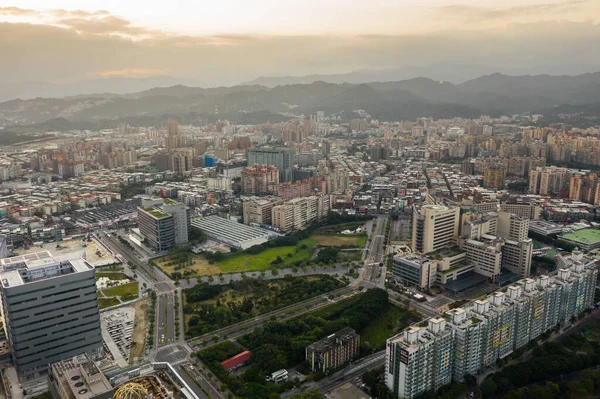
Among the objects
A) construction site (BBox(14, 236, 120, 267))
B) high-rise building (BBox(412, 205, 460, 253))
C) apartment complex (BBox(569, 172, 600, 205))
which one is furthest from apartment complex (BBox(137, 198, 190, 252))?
apartment complex (BBox(569, 172, 600, 205))

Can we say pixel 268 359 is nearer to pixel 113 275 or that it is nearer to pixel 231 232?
pixel 113 275

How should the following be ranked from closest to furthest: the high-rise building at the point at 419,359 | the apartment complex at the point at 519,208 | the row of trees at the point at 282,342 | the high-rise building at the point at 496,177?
the high-rise building at the point at 419,359 → the row of trees at the point at 282,342 → the apartment complex at the point at 519,208 → the high-rise building at the point at 496,177

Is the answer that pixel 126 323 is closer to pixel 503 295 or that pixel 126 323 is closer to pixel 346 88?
pixel 503 295

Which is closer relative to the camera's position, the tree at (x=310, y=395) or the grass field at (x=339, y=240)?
the tree at (x=310, y=395)

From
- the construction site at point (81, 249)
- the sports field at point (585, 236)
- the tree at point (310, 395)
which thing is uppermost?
the sports field at point (585, 236)

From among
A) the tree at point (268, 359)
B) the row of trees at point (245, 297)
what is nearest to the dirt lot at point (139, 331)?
the row of trees at point (245, 297)

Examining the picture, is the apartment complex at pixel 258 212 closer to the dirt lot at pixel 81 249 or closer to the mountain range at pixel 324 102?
the dirt lot at pixel 81 249

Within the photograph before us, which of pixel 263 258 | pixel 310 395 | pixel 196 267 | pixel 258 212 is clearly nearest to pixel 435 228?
pixel 263 258
